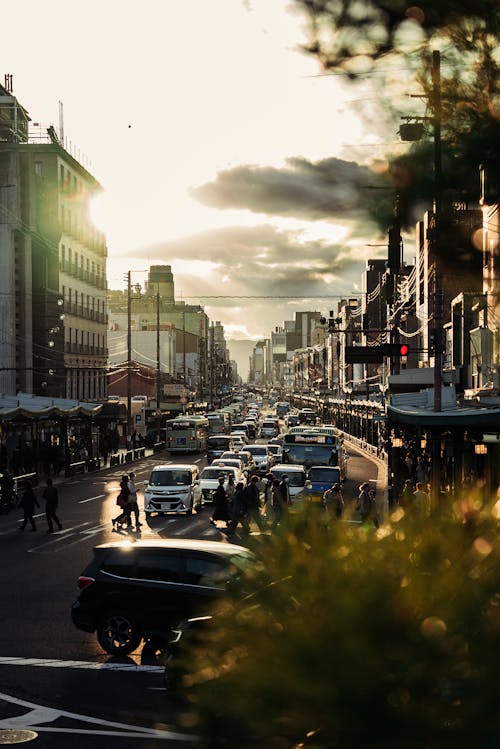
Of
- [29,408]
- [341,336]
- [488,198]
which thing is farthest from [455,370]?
[341,336]

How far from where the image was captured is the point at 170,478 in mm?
36688

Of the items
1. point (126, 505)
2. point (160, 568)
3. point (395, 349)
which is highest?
point (395, 349)

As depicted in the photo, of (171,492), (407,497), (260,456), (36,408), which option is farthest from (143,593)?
(260,456)

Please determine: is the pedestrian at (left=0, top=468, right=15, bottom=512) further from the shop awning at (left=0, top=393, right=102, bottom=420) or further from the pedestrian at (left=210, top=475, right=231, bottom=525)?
the pedestrian at (left=210, top=475, right=231, bottom=525)

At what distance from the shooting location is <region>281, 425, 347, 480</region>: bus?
4662cm

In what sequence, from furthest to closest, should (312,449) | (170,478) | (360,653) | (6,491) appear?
(312,449), (6,491), (170,478), (360,653)

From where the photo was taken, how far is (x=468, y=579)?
4629mm

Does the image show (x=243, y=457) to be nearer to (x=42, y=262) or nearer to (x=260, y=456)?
(x=260, y=456)

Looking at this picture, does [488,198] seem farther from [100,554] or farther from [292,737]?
[100,554]

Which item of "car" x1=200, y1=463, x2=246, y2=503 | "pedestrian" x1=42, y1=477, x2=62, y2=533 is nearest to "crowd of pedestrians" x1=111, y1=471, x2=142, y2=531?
"pedestrian" x1=42, y1=477, x2=62, y2=533

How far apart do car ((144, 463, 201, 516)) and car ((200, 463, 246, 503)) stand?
224 cm

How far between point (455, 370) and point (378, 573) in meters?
45.3

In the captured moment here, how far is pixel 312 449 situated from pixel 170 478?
12.2 meters

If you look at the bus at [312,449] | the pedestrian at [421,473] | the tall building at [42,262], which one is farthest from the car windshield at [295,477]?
the tall building at [42,262]
